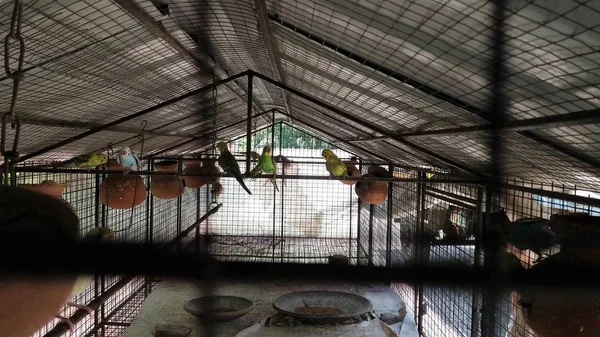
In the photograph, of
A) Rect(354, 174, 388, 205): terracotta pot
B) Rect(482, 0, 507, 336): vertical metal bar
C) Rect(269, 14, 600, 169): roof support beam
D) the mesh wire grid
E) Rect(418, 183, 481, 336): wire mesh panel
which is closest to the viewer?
Rect(482, 0, 507, 336): vertical metal bar

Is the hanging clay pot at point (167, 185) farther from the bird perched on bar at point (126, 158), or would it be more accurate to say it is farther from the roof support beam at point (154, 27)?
the roof support beam at point (154, 27)

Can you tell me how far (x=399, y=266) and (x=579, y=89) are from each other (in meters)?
0.76

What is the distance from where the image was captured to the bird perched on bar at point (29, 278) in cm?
38

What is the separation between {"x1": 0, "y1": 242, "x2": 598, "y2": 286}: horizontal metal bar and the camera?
38 cm

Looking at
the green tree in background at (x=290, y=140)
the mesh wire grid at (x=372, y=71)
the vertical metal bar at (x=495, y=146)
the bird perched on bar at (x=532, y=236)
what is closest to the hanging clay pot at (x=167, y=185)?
the mesh wire grid at (x=372, y=71)

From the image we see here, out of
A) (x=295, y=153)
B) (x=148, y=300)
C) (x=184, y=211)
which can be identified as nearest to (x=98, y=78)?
(x=148, y=300)

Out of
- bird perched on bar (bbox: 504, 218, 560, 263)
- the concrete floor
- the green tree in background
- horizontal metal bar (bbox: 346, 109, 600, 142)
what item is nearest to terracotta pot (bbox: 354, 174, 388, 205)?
the concrete floor

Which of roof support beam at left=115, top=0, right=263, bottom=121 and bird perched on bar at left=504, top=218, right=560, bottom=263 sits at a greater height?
roof support beam at left=115, top=0, right=263, bottom=121

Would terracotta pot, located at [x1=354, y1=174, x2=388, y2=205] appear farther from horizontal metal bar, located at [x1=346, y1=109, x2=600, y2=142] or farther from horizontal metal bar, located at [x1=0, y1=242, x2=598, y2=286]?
horizontal metal bar, located at [x1=0, y1=242, x2=598, y2=286]

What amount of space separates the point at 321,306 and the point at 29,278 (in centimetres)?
247

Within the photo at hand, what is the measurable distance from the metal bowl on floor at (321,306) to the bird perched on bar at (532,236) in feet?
4.63

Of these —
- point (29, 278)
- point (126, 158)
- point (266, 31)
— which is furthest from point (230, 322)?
point (29, 278)

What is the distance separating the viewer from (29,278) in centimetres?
38

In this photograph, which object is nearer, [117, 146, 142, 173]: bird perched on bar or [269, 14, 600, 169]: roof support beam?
[269, 14, 600, 169]: roof support beam
